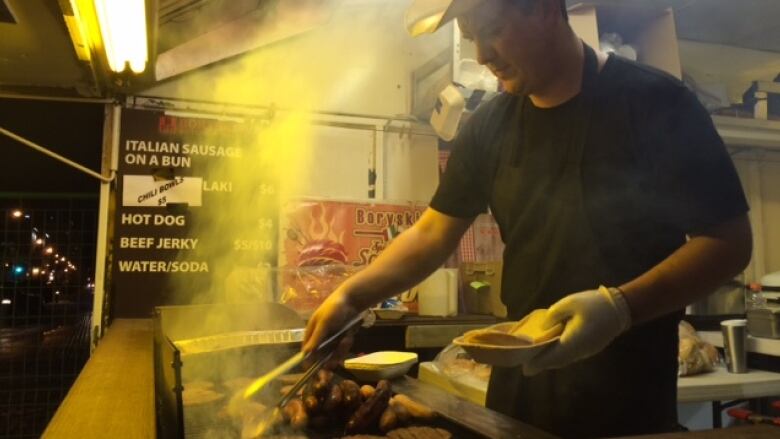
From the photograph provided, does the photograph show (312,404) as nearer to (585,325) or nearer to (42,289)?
(585,325)

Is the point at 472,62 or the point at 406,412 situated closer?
the point at 406,412

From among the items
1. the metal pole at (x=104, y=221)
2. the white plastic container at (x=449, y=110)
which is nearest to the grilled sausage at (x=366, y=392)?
the white plastic container at (x=449, y=110)


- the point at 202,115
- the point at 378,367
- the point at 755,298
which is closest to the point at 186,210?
the point at 202,115

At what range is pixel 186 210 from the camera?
3.51 metres

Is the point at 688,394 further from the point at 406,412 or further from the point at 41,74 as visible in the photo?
the point at 41,74

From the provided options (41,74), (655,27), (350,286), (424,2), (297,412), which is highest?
(655,27)

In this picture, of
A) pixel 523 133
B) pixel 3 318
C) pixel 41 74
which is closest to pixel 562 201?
pixel 523 133

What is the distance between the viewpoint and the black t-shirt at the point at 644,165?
1.34 metres

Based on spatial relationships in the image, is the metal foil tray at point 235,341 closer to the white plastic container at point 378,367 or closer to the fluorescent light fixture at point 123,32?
the white plastic container at point 378,367

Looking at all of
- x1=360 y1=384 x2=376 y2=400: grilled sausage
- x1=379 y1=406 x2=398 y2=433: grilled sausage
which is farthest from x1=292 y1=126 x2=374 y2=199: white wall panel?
x1=379 y1=406 x2=398 y2=433: grilled sausage

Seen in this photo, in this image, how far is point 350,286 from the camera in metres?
1.67

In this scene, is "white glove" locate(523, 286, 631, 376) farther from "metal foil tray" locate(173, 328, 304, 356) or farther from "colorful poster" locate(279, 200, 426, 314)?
"colorful poster" locate(279, 200, 426, 314)

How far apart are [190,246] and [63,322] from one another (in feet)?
6.67

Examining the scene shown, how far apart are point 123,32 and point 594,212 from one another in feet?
6.78
